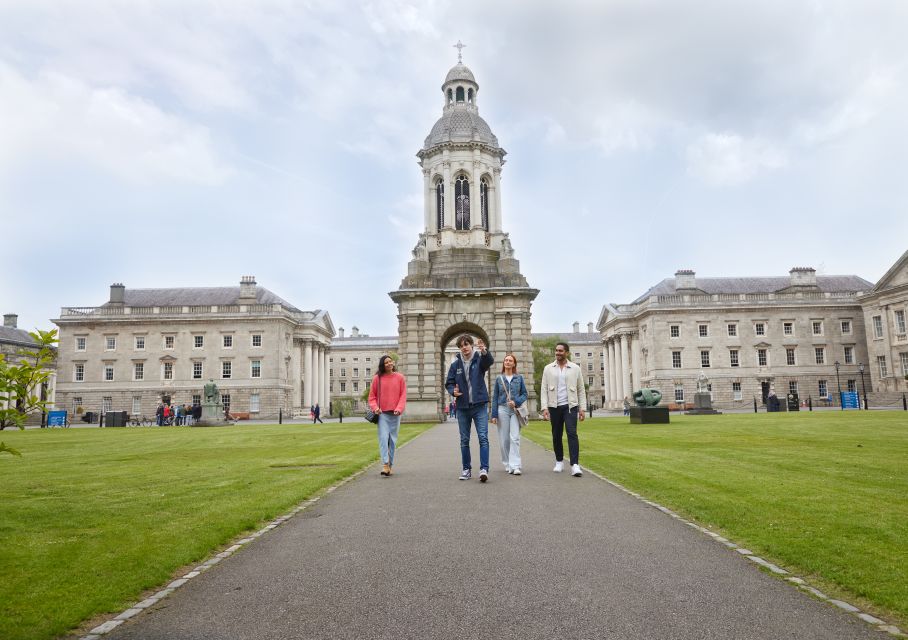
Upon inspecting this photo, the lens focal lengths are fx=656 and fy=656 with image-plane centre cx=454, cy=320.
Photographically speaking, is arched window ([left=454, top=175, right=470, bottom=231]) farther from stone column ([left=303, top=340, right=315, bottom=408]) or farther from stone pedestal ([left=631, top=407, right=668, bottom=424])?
stone column ([left=303, top=340, right=315, bottom=408])

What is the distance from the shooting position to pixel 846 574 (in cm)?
490

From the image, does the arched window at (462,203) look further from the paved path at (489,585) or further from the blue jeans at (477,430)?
the paved path at (489,585)

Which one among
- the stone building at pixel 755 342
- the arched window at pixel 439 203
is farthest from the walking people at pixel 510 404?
the stone building at pixel 755 342

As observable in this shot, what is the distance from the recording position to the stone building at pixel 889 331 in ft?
183

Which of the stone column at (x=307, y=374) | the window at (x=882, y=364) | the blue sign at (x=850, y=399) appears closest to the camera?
the blue sign at (x=850, y=399)

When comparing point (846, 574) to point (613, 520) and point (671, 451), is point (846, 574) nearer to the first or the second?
point (613, 520)

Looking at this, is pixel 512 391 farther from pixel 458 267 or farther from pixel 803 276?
pixel 803 276

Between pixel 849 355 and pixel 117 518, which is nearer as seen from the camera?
pixel 117 518

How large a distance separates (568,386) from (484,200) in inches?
1247

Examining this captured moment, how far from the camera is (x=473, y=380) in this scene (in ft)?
36.0

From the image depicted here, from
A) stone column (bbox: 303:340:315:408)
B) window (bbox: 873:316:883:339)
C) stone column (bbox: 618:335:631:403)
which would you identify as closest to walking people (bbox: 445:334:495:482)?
window (bbox: 873:316:883:339)

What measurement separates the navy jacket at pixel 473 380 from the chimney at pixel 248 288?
61.0 metres

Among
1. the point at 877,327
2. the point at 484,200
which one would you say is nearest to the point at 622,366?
the point at 877,327

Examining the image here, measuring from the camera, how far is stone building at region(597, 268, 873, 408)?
6444 cm
